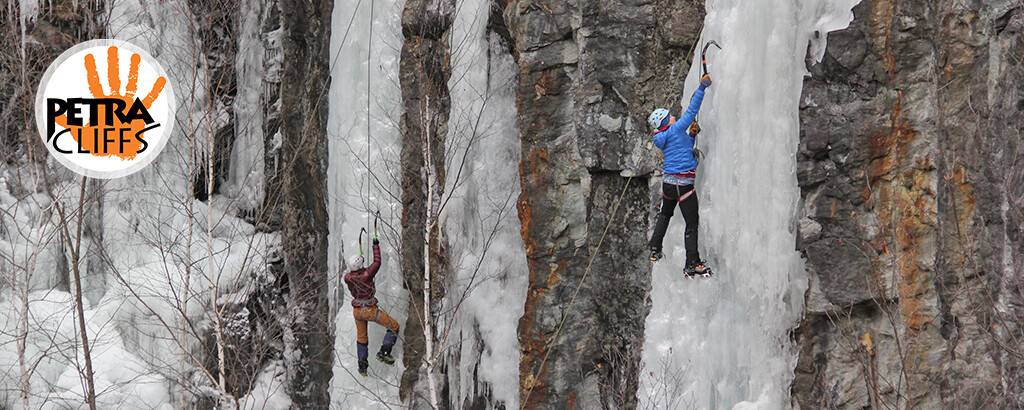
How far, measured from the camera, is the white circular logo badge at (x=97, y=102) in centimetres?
1182

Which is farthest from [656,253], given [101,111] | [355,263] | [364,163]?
[101,111]

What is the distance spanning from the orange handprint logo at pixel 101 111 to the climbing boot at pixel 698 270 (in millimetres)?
7895

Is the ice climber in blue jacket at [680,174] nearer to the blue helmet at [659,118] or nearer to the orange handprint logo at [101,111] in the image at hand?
the blue helmet at [659,118]

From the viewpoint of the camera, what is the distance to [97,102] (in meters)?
11.8

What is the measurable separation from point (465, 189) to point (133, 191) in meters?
5.57

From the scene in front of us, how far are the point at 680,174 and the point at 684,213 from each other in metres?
0.37

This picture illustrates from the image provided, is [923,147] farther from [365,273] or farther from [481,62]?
[365,273]

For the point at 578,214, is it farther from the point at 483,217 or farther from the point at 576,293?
the point at 483,217

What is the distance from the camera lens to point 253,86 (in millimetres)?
12391

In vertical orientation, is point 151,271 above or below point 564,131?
below

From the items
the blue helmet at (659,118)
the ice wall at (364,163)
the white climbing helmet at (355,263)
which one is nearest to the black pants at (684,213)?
the blue helmet at (659,118)

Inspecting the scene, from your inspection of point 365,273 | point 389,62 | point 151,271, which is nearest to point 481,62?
point 389,62

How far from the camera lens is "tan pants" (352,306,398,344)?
31.7ft

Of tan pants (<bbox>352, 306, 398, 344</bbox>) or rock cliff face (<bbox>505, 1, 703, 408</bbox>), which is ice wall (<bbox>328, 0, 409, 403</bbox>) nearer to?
tan pants (<bbox>352, 306, 398, 344</bbox>)
